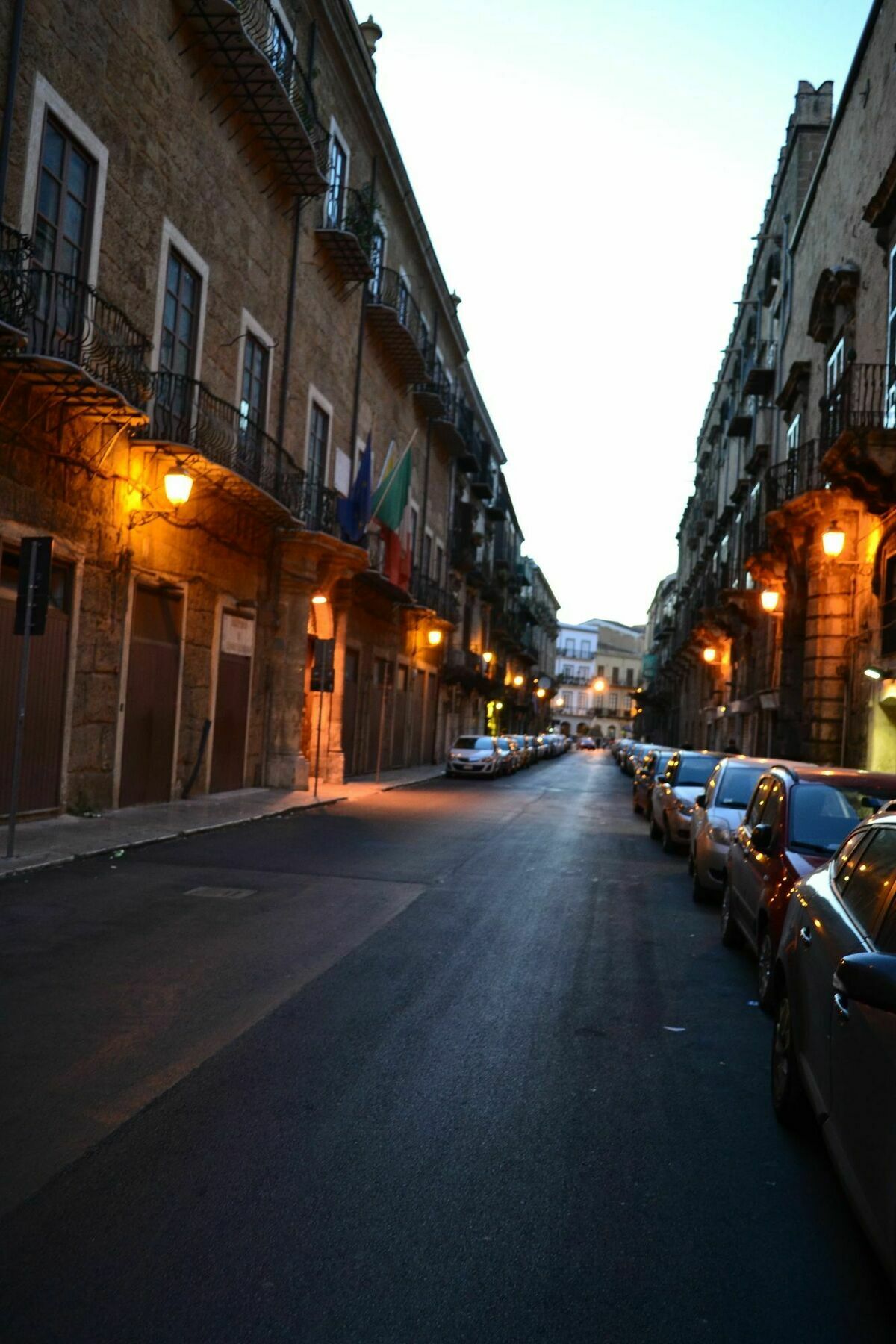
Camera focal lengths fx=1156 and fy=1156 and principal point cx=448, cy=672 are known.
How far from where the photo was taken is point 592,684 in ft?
488

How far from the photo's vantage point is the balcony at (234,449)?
16.1m

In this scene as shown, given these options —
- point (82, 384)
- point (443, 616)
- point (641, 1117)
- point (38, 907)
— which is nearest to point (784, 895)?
point (641, 1117)

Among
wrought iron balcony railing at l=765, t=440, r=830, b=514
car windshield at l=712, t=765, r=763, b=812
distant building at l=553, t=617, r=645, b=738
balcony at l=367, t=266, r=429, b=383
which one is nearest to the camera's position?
car windshield at l=712, t=765, r=763, b=812

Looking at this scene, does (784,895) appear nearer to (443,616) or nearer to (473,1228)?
(473,1228)

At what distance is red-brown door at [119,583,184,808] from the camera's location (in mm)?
16406

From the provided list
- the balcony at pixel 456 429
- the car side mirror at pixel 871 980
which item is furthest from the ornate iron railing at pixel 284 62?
the balcony at pixel 456 429

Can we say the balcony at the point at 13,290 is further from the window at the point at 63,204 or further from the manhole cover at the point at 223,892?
the manhole cover at the point at 223,892

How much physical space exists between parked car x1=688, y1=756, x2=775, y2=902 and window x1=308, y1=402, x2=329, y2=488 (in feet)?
43.1

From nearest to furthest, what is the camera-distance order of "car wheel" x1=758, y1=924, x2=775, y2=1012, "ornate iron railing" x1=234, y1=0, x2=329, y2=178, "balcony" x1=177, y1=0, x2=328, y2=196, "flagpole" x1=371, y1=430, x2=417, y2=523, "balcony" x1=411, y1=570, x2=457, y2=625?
"car wheel" x1=758, y1=924, x2=775, y2=1012 < "balcony" x1=177, y1=0, x2=328, y2=196 < "ornate iron railing" x1=234, y1=0, x2=329, y2=178 < "flagpole" x1=371, y1=430, x2=417, y2=523 < "balcony" x1=411, y1=570, x2=457, y2=625

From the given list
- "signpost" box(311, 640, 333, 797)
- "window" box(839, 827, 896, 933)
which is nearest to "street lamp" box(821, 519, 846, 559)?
"signpost" box(311, 640, 333, 797)

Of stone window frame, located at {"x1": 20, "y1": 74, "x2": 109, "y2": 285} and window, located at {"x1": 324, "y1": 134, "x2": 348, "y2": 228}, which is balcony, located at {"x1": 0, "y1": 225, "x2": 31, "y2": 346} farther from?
window, located at {"x1": 324, "y1": 134, "x2": 348, "y2": 228}

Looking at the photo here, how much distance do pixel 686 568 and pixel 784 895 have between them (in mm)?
62137

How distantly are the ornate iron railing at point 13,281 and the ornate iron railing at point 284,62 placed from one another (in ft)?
22.7

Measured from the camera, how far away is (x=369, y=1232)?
3598 mm
